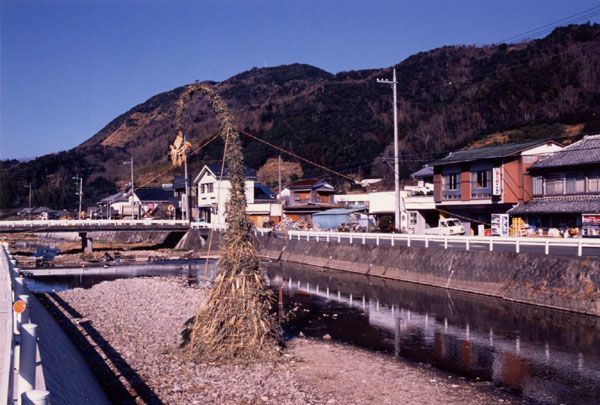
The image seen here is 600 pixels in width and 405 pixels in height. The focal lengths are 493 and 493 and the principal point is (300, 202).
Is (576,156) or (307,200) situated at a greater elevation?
(576,156)

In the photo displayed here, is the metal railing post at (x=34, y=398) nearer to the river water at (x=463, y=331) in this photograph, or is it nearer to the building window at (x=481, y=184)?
the river water at (x=463, y=331)

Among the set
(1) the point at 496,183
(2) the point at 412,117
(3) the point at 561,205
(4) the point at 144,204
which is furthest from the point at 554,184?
(2) the point at 412,117

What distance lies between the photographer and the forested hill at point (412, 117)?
72.3m

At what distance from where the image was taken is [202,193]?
2275 inches

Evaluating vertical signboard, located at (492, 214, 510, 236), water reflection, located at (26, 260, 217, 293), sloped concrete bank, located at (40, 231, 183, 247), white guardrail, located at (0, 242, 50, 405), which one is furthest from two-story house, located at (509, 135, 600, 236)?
sloped concrete bank, located at (40, 231, 183, 247)

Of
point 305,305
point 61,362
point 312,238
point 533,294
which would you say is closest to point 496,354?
point 533,294

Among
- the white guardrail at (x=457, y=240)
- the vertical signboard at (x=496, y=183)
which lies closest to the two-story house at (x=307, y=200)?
the white guardrail at (x=457, y=240)

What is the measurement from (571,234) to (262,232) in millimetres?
26340

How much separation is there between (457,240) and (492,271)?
3.20m

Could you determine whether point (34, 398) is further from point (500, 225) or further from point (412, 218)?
point (412, 218)

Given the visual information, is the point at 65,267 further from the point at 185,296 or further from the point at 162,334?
the point at 162,334

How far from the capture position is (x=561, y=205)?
28328 millimetres

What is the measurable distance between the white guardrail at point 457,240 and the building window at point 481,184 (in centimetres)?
629

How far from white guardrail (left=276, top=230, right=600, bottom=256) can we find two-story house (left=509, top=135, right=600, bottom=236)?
17.8ft
